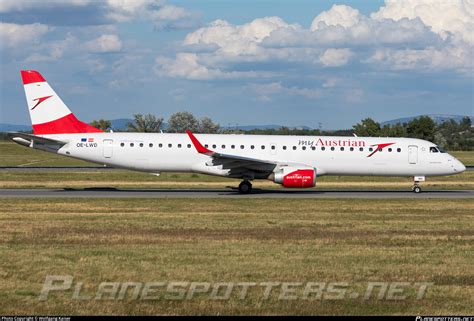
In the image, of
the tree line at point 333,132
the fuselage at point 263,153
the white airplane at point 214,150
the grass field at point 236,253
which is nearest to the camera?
the grass field at point 236,253

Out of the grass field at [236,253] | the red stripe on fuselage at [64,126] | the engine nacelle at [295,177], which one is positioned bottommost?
the grass field at [236,253]

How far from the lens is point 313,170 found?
115 feet

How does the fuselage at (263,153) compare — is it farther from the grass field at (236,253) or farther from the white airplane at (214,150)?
the grass field at (236,253)

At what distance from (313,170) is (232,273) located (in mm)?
21191

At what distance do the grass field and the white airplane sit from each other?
8.46 meters

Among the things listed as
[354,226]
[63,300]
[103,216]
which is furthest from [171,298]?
[103,216]

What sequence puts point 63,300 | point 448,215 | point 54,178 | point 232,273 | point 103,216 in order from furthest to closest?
point 54,178 → point 448,215 → point 103,216 → point 232,273 → point 63,300

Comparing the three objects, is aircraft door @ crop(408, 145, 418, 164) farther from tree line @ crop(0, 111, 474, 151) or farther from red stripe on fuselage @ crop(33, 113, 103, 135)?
tree line @ crop(0, 111, 474, 151)

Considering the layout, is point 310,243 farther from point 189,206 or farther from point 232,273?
point 189,206

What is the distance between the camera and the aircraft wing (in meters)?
34.4

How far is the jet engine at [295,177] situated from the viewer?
34.5 metres

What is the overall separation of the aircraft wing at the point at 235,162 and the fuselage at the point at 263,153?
22.4 inches

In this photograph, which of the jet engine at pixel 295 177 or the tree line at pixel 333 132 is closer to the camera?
the jet engine at pixel 295 177

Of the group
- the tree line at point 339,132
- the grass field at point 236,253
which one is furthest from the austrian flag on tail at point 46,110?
the tree line at point 339,132
